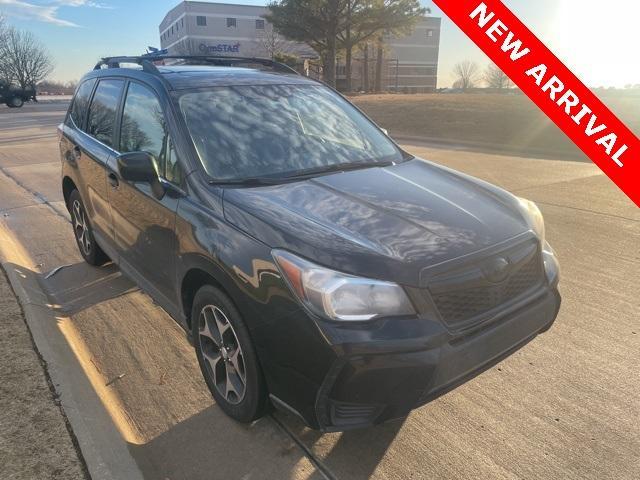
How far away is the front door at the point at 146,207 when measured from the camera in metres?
3.07

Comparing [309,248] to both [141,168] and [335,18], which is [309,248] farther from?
[335,18]

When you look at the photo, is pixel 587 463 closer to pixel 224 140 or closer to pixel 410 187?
pixel 410 187

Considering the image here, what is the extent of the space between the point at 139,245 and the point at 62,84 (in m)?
114

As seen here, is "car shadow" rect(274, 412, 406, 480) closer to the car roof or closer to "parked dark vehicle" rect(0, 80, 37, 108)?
the car roof

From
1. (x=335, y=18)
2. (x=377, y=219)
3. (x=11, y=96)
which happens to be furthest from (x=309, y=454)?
(x=11, y=96)

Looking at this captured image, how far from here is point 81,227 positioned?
16.5 feet

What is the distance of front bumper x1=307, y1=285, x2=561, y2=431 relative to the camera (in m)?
2.08

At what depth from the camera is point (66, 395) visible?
2.87 metres

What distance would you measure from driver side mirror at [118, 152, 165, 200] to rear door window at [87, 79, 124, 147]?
1057mm

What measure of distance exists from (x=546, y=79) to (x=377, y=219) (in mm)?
5730

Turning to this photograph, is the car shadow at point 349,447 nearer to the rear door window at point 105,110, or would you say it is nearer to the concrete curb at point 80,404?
the concrete curb at point 80,404

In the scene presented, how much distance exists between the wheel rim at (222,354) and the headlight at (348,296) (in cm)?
59

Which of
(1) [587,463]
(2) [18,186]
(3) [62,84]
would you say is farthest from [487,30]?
(3) [62,84]

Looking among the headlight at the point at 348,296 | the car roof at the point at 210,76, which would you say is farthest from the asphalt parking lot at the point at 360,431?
the car roof at the point at 210,76
